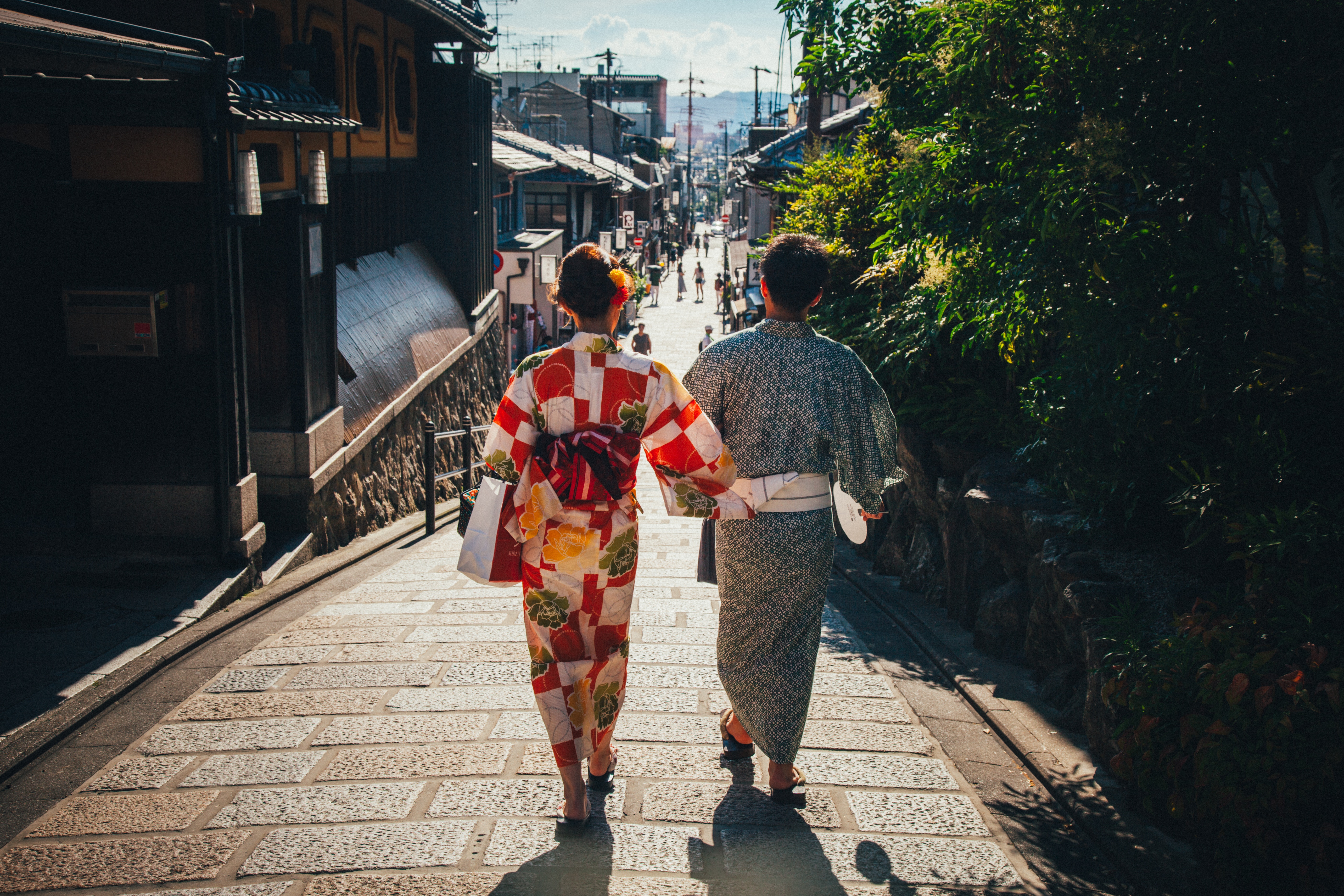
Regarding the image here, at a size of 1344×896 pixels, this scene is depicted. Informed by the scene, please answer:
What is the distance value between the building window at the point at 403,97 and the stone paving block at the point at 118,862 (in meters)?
12.5

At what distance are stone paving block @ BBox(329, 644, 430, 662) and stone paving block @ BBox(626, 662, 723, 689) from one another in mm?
1195

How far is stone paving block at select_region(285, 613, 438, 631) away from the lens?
19.5 feet

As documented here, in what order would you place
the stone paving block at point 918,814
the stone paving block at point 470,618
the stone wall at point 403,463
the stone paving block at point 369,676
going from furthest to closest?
the stone wall at point 403,463
the stone paving block at point 470,618
the stone paving block at point 369,676
the stone paving block at point 918,814

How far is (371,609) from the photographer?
6.47m

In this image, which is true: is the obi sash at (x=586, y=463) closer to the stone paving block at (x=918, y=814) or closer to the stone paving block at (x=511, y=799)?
the stone paving block at (x=511, y=799)

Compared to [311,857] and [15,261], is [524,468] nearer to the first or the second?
[311,857]

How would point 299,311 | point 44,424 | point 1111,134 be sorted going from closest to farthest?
1. point 1111,134
2. point 44,424
3. point 299,311

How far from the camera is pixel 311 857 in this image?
3.33 metres

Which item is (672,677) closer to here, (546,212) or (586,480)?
(586,480)

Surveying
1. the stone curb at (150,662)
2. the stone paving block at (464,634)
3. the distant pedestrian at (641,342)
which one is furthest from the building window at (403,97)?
the stone paving block at (464,634)

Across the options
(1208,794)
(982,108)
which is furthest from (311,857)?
(982,108)

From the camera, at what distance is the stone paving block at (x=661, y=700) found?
15.2 feet

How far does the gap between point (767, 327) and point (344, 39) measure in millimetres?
9723

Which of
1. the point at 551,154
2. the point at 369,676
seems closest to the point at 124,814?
the point at 369,676
